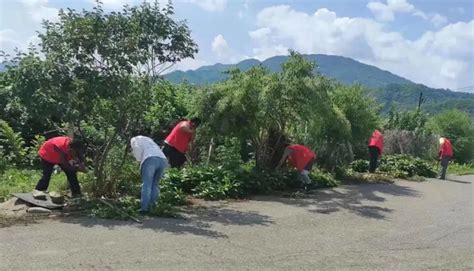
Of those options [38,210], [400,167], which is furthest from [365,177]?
[38,210]

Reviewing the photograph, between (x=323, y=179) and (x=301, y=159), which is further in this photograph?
(x=323, y=179)

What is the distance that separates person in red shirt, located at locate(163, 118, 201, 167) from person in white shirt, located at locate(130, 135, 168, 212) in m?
2.74

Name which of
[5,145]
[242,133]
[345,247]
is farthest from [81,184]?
[5,145]

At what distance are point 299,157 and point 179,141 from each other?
9.41 feet

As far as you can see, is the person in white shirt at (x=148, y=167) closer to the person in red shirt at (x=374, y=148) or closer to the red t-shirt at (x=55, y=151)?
the red t-shirt at (x=55, y=151)

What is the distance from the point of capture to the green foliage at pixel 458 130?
107 feet

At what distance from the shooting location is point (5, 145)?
16375 mm

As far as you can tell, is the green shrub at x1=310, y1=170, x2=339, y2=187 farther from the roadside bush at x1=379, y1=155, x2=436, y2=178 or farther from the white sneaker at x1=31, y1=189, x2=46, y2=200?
the white sneaker at x1=31, y1=189, x2=46, y2=200

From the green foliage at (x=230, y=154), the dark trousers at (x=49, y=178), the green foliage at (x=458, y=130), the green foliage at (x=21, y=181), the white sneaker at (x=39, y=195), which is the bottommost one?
the green foliage at (x=21, y=181)

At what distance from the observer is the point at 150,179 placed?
933 cm

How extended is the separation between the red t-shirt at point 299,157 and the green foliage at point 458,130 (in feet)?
69.2

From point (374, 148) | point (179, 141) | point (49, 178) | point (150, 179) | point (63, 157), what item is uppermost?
point (374, 148)

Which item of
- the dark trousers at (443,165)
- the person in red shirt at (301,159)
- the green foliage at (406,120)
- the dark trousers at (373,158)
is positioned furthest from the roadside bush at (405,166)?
the green foliage at (406,120)

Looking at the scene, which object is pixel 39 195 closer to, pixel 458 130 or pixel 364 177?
pixel 364 177
